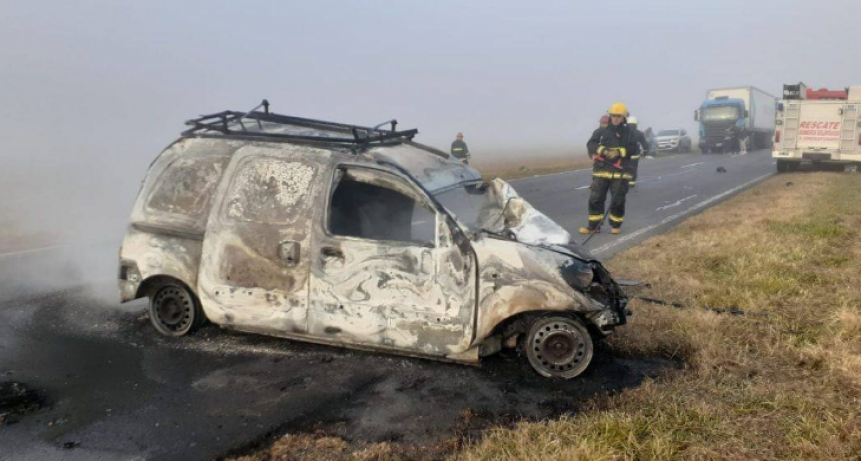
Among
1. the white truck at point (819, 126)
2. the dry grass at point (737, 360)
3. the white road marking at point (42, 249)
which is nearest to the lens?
the dry grass at point (737, 360)

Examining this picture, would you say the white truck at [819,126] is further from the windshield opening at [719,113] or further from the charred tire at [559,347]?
the charred tire at [559,347]

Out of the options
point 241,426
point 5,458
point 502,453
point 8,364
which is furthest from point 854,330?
point 8,364

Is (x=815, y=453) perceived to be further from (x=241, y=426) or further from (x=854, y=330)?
(x=241, y=426)

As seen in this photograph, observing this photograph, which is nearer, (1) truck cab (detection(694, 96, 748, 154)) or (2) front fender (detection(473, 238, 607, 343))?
(2) front fender (detection(473, 238, 607, 343))

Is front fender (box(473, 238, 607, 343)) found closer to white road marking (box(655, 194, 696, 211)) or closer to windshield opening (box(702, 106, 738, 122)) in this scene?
white road marking (box(655, 194, 696, 211))

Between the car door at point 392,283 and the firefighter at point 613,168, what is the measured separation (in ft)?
19.3

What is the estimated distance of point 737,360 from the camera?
441 cm

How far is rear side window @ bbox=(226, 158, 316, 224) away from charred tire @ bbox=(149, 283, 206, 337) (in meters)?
0.87

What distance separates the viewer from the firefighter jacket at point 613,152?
9.77m

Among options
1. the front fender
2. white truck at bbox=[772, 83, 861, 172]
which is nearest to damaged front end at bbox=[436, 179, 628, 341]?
the front fender

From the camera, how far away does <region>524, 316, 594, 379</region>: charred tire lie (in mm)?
4270

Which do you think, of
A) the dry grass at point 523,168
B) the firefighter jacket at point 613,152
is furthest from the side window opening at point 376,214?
the dry grass at point 523,168

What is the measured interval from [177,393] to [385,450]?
66.0 inches

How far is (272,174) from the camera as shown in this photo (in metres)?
4.73
